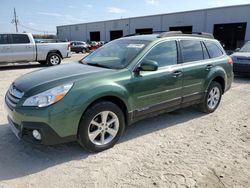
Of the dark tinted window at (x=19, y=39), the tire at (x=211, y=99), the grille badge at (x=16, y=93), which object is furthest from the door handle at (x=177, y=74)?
the dark tinted window at (x=19, y=39)

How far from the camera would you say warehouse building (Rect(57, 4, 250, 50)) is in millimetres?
30859

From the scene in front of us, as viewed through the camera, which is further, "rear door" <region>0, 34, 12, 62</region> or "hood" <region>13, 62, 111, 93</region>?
"rear door" <region>0, 34, 12, 62</region>

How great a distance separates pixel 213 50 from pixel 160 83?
2.07m

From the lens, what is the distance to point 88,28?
2076 inches

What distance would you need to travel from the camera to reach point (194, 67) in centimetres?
479

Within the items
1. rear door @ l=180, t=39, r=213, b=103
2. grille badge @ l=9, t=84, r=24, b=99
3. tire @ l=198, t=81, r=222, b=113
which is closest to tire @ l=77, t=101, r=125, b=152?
grille badge @ l=9, t=84, r=24, b=99

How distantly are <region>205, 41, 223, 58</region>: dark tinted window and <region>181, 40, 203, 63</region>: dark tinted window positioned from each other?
1.09 feet

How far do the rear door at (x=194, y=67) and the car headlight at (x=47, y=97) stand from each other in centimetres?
242

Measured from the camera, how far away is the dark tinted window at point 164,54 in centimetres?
419

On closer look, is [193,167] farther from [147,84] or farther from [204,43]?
[204,43]

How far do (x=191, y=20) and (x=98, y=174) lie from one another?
3562 centimetres

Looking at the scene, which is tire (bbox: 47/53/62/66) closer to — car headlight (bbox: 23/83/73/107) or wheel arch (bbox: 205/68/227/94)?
wheel arch (bbox: 205/68/227/94)

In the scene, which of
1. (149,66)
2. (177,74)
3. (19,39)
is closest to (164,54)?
(177,74)

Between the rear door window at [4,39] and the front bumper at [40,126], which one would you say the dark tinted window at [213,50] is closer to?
the front bumper at [40,126]
